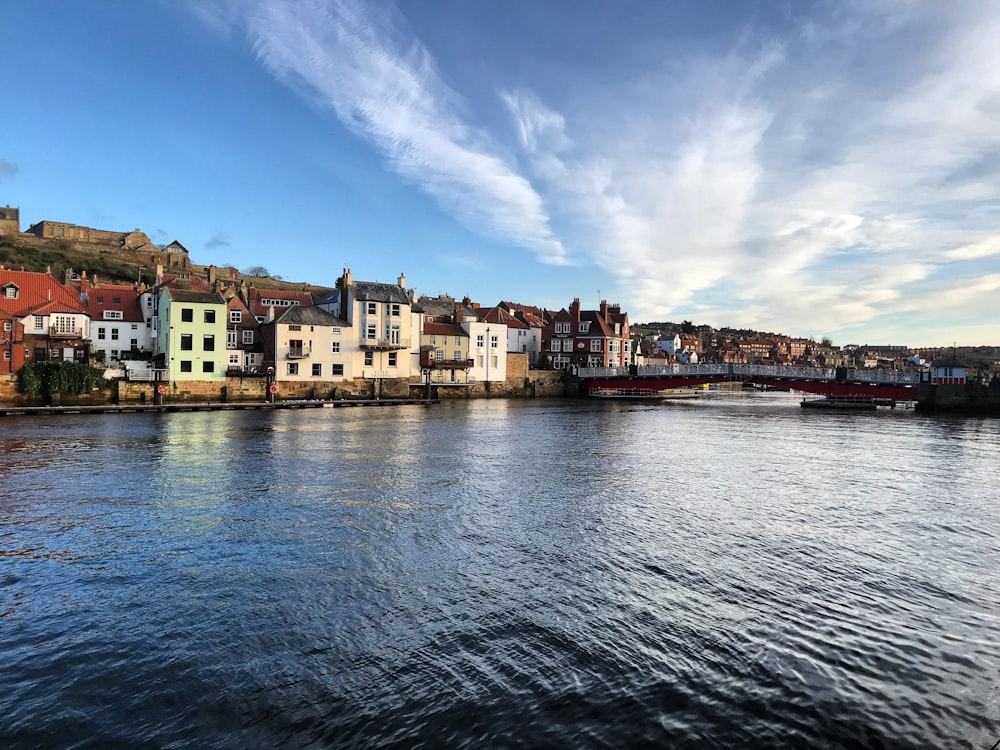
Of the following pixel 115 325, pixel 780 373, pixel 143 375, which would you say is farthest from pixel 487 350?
pixel 115 325

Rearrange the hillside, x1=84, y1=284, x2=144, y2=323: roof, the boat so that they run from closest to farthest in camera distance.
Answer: x1=84, y1=284, x2=144, y2=323: roof, the boat, the hillside

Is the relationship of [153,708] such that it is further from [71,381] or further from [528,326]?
[528,326]

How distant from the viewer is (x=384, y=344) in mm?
71375

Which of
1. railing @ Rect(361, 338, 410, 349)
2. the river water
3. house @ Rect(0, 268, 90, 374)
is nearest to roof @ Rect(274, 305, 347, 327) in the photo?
railing @ Rect(361, 338, 410, 349)

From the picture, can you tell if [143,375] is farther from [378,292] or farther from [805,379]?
[805,379]

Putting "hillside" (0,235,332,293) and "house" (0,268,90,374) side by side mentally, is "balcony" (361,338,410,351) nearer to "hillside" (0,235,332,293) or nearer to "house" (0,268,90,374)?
"house" (0,268,90,374)

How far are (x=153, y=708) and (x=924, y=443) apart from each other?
44.5 metres

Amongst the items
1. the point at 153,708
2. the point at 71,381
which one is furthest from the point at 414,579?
the point at 71,381

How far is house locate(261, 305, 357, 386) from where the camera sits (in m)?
66.1

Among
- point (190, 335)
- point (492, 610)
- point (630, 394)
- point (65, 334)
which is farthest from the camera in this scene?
point (630, 394)

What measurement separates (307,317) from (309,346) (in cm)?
330

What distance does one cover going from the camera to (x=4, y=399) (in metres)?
50.5

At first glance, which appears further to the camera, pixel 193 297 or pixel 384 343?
pixel 384 343

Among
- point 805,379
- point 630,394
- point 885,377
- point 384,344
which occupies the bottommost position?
point 630,394
